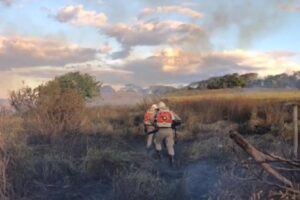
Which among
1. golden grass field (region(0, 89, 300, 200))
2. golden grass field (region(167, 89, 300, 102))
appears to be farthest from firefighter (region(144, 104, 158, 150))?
golden grass field (region(167, 89, 300, 102))

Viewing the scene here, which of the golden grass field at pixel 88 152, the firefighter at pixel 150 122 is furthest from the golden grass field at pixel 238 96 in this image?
the firefighter at pixel 150 122

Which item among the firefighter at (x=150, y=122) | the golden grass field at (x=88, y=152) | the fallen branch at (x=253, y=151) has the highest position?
the fallen branch at (x=253, y=151)

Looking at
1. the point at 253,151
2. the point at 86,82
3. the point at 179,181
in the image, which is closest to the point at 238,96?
the point at 86,82

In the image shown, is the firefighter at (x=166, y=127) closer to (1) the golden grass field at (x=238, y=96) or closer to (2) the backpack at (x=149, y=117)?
(2) the backpack at (x=149, y=117)

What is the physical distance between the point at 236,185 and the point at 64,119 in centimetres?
2049

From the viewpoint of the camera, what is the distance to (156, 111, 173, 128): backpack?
23.2 m

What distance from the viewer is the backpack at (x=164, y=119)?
76.1ft

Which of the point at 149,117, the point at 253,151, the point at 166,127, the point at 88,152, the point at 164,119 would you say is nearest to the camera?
the point at 253,151

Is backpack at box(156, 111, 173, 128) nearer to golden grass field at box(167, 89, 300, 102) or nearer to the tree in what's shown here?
golden grass field at box(167, 89, 300, 102)

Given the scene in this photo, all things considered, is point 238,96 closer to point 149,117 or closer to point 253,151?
point 149,117

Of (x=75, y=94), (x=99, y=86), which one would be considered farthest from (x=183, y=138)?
(x=99, y=86)

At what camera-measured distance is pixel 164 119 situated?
76.4ft

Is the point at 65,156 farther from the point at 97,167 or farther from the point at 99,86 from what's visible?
the point at 99,86

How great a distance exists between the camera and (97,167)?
20.0 m
